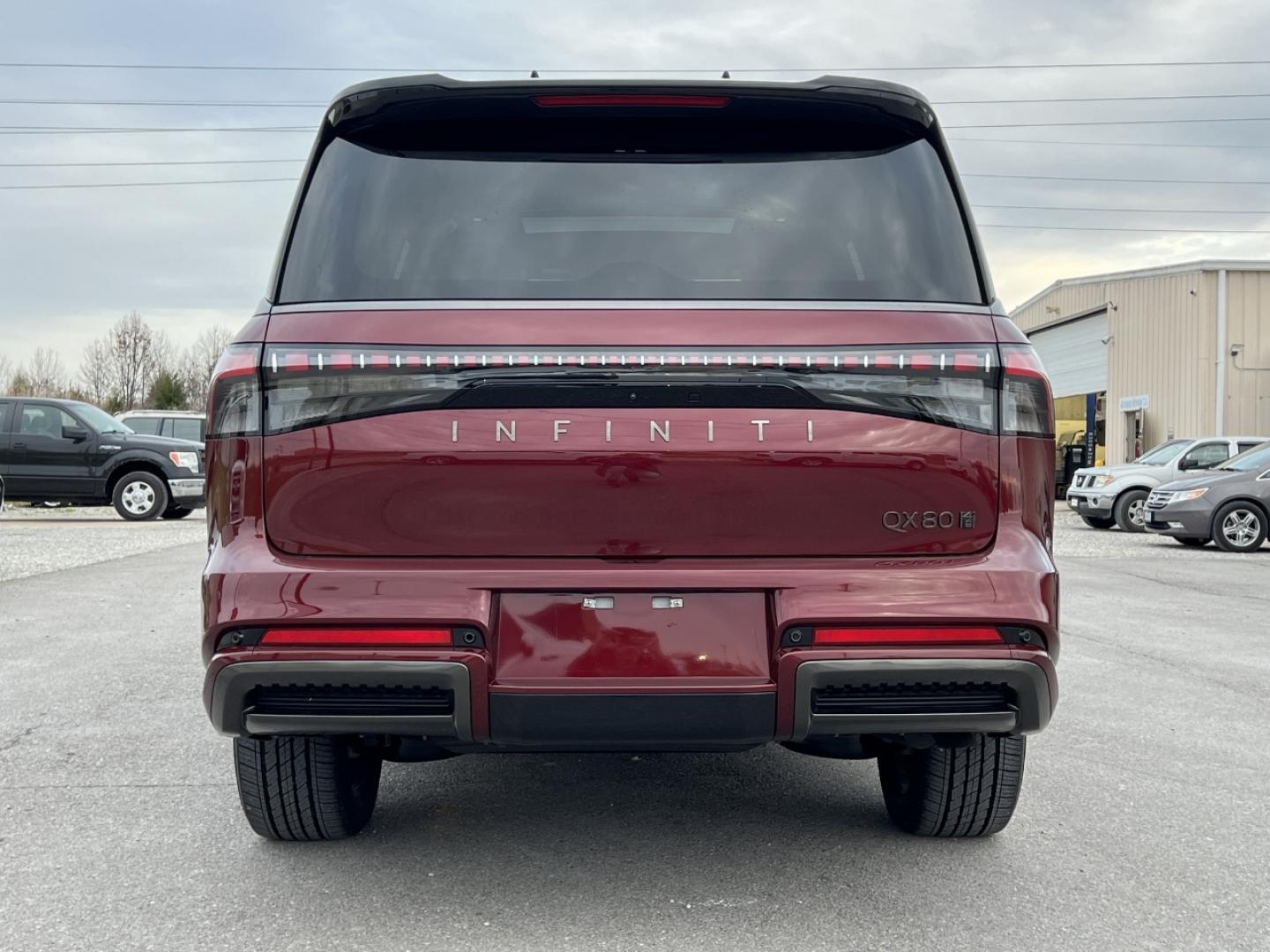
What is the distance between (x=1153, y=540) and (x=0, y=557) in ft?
47.6

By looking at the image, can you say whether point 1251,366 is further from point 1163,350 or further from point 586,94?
point 586,94

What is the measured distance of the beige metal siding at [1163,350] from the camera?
32.3 metres

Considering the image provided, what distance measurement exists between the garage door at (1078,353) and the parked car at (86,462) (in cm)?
2657

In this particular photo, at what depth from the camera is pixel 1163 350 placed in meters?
34.0

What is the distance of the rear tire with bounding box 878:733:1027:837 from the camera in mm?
3305

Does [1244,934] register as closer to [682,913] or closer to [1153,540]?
[682,913]

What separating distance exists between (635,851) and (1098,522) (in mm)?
18318

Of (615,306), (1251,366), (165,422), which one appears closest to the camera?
(615,306)

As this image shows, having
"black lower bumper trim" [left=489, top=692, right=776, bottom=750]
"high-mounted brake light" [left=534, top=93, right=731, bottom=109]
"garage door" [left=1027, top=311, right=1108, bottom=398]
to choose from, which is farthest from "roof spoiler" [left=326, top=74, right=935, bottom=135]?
"garage door" [left=1027, top=311, right=1108, bottom=398]

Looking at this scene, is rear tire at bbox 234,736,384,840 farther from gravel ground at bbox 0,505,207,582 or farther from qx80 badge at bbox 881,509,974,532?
gravel ground at bbox 0,505,207,582

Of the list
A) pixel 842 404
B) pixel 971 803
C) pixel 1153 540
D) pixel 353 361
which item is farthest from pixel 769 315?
pixel 1153 540

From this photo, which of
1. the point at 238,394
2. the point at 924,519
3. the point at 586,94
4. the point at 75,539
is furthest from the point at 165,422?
the point at 924,519

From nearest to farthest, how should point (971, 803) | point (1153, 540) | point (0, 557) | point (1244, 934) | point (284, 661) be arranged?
point (284, 661)
point (1244, 934)
point (971, 803)
point (0, 557)
point (1153, 540)

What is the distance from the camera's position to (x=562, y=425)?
2658 millimetres
